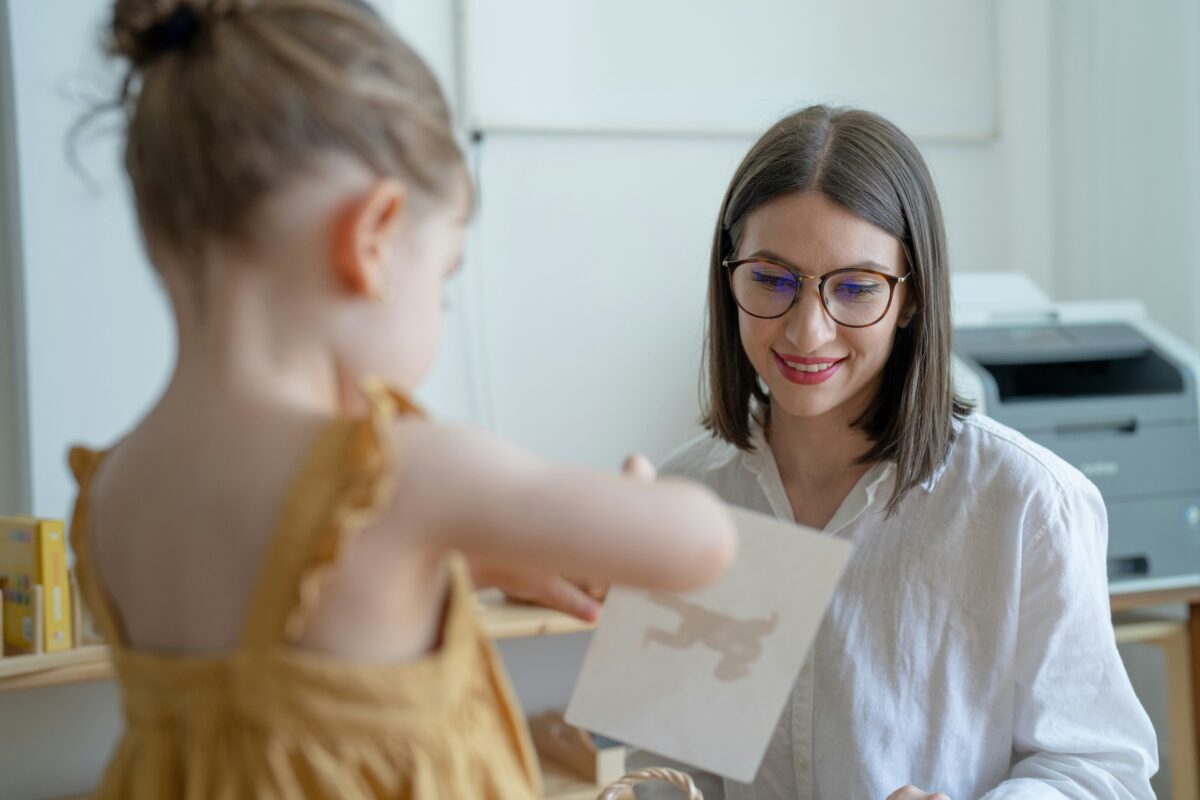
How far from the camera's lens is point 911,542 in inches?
51.3

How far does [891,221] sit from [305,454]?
84 centimetres

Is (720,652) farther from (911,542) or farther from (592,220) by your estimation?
(592,220)

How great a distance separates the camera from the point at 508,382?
2.48 metres

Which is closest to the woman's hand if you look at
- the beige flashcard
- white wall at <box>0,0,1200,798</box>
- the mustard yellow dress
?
the beige flashcard

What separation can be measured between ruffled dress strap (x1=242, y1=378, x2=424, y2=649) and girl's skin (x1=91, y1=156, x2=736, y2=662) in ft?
0.05

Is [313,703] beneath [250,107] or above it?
beneath

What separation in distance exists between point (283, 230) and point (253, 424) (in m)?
0.10

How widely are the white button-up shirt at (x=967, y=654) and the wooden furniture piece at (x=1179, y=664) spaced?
3.42 feet

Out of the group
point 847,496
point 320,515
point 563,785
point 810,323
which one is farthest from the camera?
point 563,785

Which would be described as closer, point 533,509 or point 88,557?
point 533,509

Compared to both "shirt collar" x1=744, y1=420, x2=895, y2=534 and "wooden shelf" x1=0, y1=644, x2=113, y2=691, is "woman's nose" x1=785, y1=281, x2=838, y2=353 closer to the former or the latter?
"shirt collar" x1=744, y1=420, x2=895, y2=534

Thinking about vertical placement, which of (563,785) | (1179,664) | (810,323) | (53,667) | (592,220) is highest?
(592,220)

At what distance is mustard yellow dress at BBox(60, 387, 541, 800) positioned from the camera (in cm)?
58

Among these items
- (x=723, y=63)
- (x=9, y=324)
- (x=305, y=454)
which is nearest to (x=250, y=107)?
(x=305, y=454)
